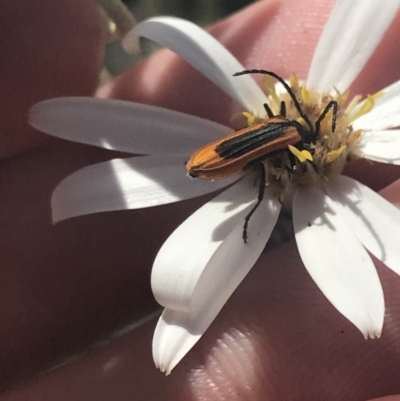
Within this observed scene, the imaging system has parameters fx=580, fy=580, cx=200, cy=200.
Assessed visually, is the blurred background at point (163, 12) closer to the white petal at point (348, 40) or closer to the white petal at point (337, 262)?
the white petal at point (348, 40)

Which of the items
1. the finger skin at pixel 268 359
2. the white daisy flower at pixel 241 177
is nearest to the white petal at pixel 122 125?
the white daisy flower at pixel 241 177

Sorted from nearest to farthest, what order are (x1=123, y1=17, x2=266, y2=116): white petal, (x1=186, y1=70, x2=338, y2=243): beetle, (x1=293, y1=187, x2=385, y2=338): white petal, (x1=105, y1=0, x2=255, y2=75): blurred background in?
1. (x1=293, y1=187, x2=385, y2=338): white petal
2. (x1=186, y1=70, x2=338, y2=243): beetle
3. (x1=123, y1=17, x2=266, y2=116): white petal
4. (x1=105, y1=0, x2=255, y2=75): blurred background

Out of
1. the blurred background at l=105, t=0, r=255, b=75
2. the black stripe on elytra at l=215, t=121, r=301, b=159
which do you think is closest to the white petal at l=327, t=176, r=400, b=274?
the black stripe on elytra at l=215, t=121, r=301, b=159

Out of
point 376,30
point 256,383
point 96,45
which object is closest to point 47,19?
point 96,45

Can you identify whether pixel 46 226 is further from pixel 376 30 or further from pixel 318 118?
pixel 376 30

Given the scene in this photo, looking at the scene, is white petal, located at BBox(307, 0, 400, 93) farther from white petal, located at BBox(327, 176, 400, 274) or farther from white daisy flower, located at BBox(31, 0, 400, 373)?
white petal, located at BBox(327, 176, 400, 274)

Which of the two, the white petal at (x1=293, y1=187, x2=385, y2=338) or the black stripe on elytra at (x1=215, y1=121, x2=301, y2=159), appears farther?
the black stripe on elytra at (x1=215, y1=121, x2=301, y2=159)

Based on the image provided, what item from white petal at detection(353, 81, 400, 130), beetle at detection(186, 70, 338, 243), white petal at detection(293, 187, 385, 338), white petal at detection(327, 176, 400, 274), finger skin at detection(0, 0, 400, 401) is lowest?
finger skin at detection(0, 0, 400, 401)
